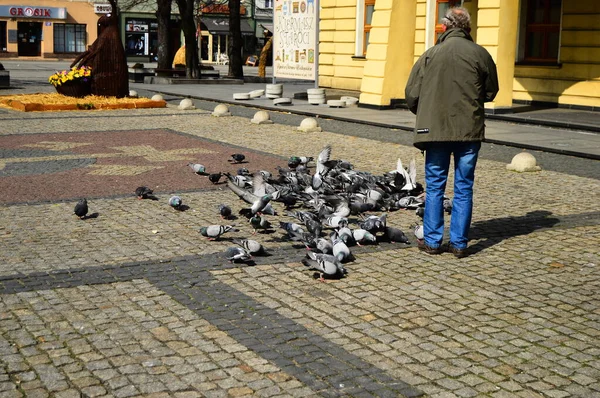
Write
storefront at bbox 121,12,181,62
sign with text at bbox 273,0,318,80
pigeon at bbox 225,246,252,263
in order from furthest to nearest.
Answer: storefront at bbox 121,12,181,62 → sign with text at bbox 273,0,318,80 → pigeon at bbox 225,246,252,263

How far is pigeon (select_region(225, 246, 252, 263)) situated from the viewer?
22.9 ft

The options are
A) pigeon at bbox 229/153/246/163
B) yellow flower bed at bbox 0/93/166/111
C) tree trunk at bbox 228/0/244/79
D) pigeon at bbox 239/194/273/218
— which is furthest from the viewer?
tree trunk at bbox 228/0/244/79

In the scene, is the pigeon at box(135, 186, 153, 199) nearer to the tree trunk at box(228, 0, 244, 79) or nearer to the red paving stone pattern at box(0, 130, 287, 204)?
the red paving stone pattern at box(0, 130, 287, 204)

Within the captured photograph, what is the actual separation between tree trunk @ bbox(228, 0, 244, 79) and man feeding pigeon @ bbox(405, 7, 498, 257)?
30.1m

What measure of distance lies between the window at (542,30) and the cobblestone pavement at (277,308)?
44.3 feet

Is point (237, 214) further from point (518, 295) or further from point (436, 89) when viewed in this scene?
point (518, 295)

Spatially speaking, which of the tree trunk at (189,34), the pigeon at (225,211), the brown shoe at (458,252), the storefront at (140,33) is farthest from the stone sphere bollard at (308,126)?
the storefront at (140,33)

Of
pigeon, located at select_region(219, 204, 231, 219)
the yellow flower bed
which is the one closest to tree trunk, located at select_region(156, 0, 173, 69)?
the yellow flower bed

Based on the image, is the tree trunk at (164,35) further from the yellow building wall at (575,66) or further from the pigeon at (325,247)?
the pigeon at (325,247)

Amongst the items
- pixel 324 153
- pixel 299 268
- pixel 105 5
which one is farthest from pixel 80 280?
pixel 105 5

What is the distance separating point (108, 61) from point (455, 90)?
1675cm

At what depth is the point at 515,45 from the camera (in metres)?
21.8

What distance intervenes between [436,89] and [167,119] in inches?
504

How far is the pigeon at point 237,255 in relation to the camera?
6.99 metres
